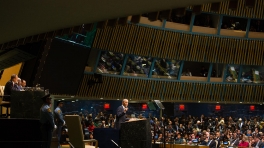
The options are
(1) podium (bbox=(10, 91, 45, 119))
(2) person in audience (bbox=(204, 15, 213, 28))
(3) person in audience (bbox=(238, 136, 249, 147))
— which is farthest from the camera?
(2) person in audience (bbox=(204, 15, 213, 28))

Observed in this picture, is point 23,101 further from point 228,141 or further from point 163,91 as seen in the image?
point 163,91

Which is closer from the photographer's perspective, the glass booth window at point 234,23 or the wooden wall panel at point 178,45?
the wooden wall panel at point 178,45

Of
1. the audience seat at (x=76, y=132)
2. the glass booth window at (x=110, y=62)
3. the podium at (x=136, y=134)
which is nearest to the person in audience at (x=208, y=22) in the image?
the glass booth window at (x=110, y=62)

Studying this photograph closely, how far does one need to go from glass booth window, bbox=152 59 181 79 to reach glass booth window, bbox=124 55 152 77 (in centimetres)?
44

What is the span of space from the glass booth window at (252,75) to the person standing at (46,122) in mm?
15373

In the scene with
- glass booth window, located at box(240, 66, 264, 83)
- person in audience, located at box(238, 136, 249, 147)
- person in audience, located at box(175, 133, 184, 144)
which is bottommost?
person in audience, located at box(175, 133, 184, 144)

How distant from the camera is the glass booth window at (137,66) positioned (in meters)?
18.6

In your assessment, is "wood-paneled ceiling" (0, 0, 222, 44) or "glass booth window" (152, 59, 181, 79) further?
"glass booth window" (152, 59, 181, 79)

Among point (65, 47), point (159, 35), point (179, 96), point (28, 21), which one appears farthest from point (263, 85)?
point (28, 21)

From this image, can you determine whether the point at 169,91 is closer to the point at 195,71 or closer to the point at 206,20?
the point at 195,71

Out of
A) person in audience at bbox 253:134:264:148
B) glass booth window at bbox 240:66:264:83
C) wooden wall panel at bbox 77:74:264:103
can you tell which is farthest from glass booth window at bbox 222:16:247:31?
person in audience at bbox 253:134:264:148

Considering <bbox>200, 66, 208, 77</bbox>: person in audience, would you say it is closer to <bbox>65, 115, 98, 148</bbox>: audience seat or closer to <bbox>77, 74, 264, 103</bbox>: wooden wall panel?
<bbox>77, 74, 264, 103</bbox>: wooden wall panel

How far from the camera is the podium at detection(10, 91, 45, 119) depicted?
8.07 meters

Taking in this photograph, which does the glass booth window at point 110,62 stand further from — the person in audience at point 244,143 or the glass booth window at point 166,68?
the person in audience at point 244,143
